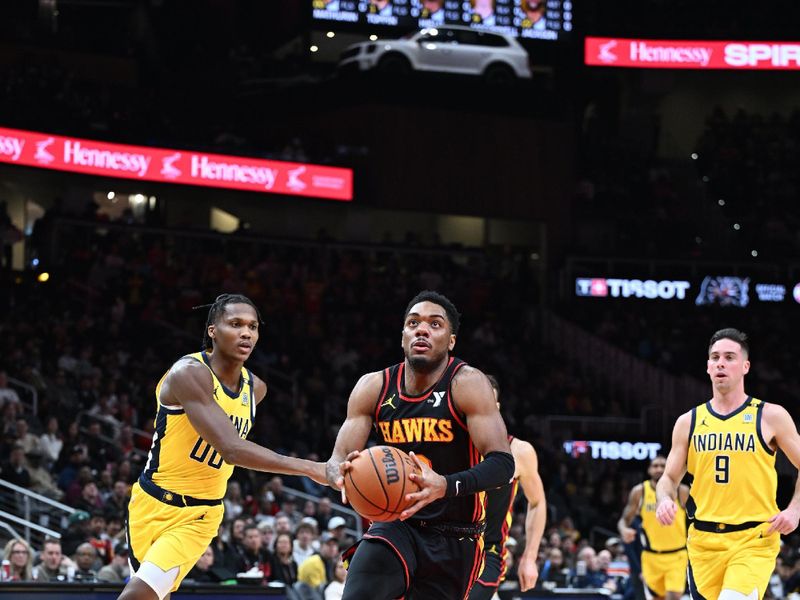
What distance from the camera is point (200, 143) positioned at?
28.0 m

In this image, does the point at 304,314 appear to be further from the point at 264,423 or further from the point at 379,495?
the point at 379,495

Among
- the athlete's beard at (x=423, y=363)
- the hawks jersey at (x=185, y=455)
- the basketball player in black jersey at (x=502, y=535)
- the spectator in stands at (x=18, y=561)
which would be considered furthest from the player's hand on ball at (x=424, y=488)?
the spectator in stands at (x=18, y=561)

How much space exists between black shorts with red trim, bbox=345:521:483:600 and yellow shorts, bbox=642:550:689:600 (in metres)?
8.06

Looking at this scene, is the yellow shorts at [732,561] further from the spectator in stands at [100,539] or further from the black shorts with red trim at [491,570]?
the spectator in stands at [100,539]

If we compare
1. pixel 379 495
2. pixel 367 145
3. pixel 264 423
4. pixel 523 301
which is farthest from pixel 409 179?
pixel 379 495

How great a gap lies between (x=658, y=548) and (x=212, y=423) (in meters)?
8.25

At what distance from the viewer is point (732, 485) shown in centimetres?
870

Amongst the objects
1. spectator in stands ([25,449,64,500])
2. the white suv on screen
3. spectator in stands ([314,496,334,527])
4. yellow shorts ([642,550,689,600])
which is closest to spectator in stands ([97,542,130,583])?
spectator in stands ([25,449,64,500])

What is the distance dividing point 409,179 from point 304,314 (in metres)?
5.97

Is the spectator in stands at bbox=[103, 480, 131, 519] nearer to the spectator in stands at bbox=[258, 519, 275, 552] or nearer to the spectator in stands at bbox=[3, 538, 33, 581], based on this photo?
the spectator in stands at bbox=[258, 519, 275, 552]

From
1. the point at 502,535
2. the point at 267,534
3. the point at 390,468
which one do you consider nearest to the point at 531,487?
the point at 502,535

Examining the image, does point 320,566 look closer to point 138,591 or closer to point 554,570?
point 554,570

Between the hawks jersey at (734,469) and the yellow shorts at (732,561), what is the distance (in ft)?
0.36

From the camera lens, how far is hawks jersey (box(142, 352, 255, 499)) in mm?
7652
